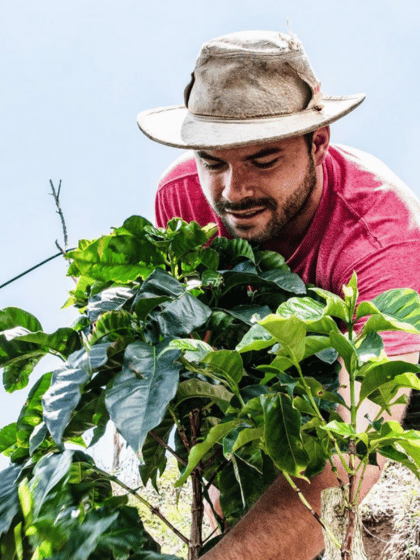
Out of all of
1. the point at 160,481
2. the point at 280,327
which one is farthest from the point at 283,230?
the point at 160,481

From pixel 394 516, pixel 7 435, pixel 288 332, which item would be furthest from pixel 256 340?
pixel 394 516

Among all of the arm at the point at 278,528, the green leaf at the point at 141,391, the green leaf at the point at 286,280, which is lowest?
the arm at the point at 278,528

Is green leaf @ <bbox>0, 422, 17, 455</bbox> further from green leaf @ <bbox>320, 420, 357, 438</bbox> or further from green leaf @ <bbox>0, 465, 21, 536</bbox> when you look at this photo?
green leaf @ <bbox>320, 420, 357, 438</bbox>

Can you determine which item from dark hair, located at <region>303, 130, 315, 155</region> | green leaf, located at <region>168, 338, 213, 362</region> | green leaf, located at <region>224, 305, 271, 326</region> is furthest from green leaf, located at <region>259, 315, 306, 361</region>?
dark hair, located at <region>303, 130, 315, 155</region>

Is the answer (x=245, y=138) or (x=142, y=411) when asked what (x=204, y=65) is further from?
(x=142, y=411)

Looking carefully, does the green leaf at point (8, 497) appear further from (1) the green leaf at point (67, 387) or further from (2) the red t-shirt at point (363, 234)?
(2) the red t-shirt at point (363, 234)

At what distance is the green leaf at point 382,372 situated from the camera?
0.89 metres

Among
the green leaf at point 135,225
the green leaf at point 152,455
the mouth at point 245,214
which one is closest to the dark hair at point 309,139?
the mouth at point 245,214

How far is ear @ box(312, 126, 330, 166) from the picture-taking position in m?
1.70

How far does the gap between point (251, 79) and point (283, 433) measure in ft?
2.71

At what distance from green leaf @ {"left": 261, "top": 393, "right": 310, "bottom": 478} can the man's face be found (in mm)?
685

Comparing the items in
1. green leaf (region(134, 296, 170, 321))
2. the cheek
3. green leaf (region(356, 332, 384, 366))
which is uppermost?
green leaf (region(134, 296, 170, 321))

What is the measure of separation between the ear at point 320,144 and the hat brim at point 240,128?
0.24ft

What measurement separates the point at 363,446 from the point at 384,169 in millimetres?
939
